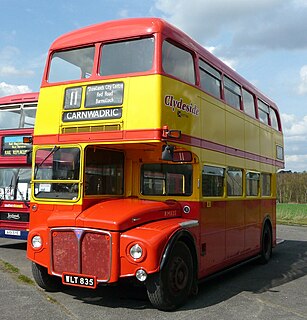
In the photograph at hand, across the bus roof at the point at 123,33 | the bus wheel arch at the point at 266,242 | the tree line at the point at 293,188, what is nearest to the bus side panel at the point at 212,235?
the bus roof at the point at 123,33

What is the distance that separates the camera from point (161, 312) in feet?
21.2

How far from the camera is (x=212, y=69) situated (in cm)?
880

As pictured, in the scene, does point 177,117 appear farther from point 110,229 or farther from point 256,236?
point 256,236

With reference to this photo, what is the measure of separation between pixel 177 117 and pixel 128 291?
9.96 feet

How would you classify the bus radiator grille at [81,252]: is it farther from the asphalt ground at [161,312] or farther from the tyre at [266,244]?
the tyre at [266,244]

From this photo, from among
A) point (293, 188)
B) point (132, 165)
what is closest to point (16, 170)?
point (132, 165)

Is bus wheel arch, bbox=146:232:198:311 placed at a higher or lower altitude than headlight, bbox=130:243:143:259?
lower

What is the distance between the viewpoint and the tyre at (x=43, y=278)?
738 centimetres

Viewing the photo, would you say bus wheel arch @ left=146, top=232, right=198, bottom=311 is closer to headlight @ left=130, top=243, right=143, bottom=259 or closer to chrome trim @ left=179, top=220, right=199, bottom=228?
chrome trim @ left=179, top=220, right=199, bottom=228

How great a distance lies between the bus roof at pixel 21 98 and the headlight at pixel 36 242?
7019mm

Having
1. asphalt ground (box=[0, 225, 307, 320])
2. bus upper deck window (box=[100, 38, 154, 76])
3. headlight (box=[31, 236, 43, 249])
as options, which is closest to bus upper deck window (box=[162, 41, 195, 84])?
bus upper deck window (box=[100, 38, 154, 76])

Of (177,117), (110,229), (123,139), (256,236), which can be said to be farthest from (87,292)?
(256,236)

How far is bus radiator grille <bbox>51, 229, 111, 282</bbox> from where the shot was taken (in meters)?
6.40

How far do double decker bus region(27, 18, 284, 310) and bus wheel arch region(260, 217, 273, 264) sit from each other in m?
2.89
